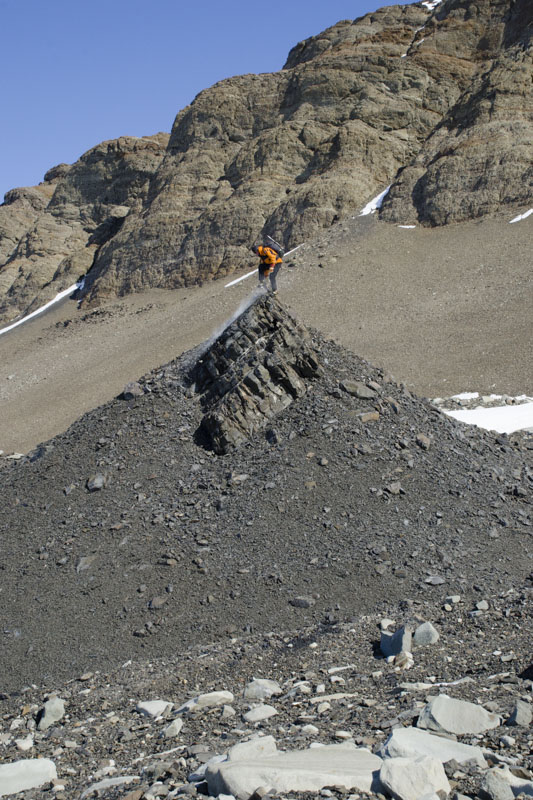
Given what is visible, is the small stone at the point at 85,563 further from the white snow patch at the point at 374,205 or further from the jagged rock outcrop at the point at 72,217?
the jagged rock outcrop at the point at 72,217

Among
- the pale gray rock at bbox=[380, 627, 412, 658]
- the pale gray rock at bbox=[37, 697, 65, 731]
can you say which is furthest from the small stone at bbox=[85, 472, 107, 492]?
the pale gray rock at bbox=[380, 627, 412, 658]

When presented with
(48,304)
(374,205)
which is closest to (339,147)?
(374,205)

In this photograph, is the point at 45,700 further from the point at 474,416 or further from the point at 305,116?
the point at 305,116

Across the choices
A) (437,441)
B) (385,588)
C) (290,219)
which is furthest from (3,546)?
(290,219)

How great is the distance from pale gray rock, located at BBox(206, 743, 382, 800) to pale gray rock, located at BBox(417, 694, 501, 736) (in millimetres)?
649

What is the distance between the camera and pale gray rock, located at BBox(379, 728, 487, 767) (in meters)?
4.11

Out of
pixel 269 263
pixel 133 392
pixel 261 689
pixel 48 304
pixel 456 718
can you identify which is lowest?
pixel 261 689

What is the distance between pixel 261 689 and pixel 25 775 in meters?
2.09

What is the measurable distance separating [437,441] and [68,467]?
220 inches

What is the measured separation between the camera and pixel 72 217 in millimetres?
61094

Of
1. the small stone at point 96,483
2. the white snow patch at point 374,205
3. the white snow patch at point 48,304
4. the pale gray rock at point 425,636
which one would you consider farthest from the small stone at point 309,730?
the white snow patch at point 48,304

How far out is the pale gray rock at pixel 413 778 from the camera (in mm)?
3734

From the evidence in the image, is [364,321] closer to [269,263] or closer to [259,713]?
[269,263]

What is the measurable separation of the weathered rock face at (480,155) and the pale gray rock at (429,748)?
1242 inches
